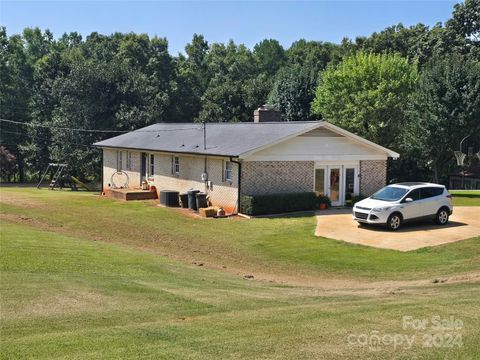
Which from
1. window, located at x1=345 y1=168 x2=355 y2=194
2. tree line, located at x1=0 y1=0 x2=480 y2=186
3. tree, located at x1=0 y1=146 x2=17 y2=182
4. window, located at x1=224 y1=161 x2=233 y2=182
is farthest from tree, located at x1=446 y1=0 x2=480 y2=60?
tree, located at x1=0 y1=146 x2=17 y2=182

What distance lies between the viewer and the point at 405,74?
4169 centimetres

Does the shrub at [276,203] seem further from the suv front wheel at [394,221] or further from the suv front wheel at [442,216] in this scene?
the suv front wheel at [442,216]

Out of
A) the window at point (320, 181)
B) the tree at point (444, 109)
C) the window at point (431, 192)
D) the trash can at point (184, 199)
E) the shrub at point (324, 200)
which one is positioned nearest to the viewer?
the window at point (431, 192)

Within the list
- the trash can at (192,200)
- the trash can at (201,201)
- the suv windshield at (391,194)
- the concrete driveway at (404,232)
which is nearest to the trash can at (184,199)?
the trash can at (192,200)

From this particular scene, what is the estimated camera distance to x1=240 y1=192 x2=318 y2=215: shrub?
24.4 metres

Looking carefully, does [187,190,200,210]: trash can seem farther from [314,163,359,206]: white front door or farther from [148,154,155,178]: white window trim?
[148,154,155,178]: white window trim

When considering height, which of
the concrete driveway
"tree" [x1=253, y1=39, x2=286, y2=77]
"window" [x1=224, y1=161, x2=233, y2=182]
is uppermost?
"tree" [x1=253, y1=39, x2=286, y2=77]

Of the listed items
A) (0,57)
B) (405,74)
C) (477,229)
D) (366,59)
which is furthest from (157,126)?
(0,57)

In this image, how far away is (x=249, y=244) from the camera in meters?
18.9

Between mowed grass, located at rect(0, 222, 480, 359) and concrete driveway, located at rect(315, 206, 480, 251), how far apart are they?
18.8 ft

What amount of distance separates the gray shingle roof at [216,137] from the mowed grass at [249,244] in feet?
12.0

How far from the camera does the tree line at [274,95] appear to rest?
126 ft

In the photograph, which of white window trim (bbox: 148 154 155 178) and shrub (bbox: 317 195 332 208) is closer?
shrub (bbox: 317 195 332 208)

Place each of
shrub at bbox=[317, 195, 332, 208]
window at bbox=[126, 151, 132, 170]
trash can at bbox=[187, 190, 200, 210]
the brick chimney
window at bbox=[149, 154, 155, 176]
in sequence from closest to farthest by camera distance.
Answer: shrub at bbox=[317, 195, 332, 208]
trash can at bbox=[187, 190, 200, 210]
window at bbox=[149, 154, 155, 176]
the brick chimney
window at bbox=[126, 151, 132, 170]
